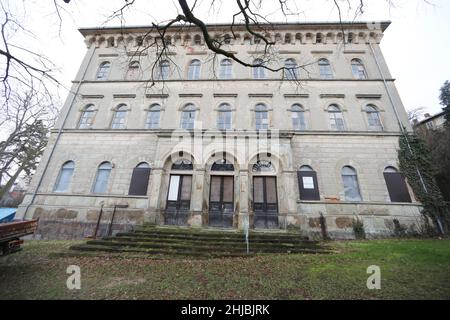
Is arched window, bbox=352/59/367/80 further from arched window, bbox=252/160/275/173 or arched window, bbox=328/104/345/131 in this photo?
arched window, bbox=252/160/275/173

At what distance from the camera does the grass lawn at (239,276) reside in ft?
12.7

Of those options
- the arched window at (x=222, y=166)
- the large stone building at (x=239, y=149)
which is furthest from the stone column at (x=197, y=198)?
the arched window at (x=222, y=166)

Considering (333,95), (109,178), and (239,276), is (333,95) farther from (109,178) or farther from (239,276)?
(109,178)

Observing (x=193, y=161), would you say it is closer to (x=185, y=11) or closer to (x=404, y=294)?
Answer: (x=185, y=11)

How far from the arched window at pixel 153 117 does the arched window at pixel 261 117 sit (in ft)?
21.3

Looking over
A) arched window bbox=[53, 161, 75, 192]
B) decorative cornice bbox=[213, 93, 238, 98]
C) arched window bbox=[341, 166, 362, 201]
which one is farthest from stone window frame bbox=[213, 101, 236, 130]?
arched window bbox=[53, 161, 75, 192]

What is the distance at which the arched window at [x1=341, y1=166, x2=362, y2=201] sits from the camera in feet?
32.9

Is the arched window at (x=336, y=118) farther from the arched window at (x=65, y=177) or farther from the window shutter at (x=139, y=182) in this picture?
the arched window at (x=65, y=177)

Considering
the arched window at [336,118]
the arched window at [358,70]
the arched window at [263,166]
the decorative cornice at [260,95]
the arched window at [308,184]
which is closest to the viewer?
the arched window at [308,184]

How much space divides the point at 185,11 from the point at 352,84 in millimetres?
12673

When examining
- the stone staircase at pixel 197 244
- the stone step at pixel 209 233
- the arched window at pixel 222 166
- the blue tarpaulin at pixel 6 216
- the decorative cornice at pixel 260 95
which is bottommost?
the stone staircase at pixel 197 244
